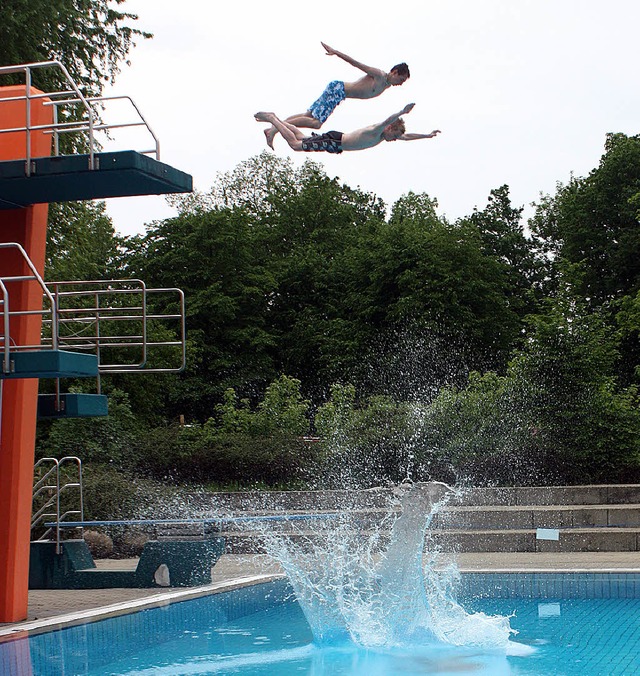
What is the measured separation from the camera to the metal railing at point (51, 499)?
1120 cm

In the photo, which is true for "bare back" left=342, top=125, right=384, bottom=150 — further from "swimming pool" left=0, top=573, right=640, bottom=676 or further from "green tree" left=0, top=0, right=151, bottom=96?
"green tree" left=0, top=0, right=151, bottom=96

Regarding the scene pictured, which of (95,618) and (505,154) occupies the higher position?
(505,154)

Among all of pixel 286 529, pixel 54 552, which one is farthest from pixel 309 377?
pixel 54 552

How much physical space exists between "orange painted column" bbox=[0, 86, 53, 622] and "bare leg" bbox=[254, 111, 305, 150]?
223cm

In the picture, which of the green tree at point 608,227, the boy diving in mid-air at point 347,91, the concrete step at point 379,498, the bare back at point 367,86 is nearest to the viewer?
the boy diving in mid-air at point 347,91

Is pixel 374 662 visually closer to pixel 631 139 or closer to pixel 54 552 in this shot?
pixel 54 552

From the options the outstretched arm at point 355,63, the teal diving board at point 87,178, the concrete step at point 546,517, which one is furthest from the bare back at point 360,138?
the concrete step at point 546,517

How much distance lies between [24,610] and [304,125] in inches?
195

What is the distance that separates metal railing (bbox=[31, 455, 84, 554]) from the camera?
11.2 meters

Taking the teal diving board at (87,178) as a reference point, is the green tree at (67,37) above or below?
above

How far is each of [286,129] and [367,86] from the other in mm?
697

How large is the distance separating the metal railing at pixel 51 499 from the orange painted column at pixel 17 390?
1.61m

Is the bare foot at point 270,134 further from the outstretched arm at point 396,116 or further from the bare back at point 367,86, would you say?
the outstretched arm at point 396,116

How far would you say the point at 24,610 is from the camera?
9516mm
